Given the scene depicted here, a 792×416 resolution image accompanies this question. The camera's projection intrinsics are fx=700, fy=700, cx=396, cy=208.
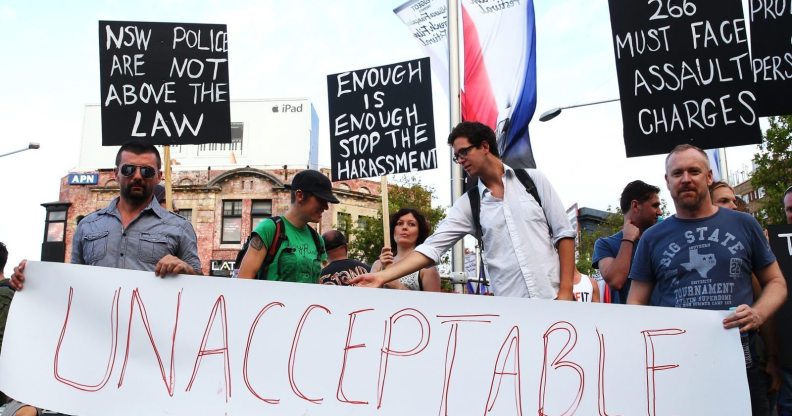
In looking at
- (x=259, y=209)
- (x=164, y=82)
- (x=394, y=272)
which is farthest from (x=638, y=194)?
(x=259, y=209)

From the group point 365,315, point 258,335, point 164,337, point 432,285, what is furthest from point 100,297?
point 432,285

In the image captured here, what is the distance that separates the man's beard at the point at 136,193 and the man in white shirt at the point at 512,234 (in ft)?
3.88

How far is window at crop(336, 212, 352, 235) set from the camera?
27828 mm

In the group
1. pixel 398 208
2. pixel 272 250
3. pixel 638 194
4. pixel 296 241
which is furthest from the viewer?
pixel 398 208

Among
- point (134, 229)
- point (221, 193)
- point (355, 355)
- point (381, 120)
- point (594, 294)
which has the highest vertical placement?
point (221, 193)

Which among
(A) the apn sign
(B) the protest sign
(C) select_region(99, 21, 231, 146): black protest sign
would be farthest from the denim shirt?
(A) the apn sign

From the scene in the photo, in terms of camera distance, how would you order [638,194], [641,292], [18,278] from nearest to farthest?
[641,292] < [18,278] < [638,194]

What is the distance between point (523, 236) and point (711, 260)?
2.76 feet

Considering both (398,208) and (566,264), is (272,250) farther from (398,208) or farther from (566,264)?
(398,208)

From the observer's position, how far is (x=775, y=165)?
20.4 metres

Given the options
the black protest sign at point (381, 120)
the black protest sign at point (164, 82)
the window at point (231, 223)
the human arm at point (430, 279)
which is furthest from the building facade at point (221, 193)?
the human arm at point (430, 279)

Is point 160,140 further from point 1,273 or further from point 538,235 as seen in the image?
point 538,235

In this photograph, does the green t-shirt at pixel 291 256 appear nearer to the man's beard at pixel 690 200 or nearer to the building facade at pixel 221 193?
the man's beard at pixel 690 200

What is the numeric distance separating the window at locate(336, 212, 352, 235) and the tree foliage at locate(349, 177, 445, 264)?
4.24 feet
